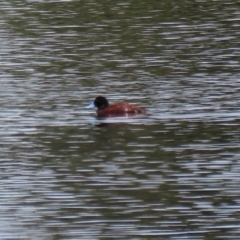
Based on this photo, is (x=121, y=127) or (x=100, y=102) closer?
(x=121, y=127)

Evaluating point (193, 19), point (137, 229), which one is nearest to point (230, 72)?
point (193, 19)

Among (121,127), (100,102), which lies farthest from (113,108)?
(121,127)

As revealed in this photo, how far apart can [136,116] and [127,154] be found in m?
2.51

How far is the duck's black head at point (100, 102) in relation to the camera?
18.6m

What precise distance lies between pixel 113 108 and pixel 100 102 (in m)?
0.40

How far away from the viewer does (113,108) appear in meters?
18.3

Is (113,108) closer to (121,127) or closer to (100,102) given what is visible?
(100,102)

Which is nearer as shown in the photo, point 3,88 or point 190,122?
point 190,122

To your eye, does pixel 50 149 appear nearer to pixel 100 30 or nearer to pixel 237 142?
pixel 237 142

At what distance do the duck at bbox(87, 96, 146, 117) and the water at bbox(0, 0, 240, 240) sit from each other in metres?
0.13

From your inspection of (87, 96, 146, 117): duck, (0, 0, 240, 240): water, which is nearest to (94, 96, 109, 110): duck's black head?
(87, 96, 146, 117): duck

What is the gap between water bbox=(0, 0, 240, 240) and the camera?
12.5 metres

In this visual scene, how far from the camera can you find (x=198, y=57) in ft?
76.2

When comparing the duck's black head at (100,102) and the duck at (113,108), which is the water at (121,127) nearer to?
the duck at (113,108)
